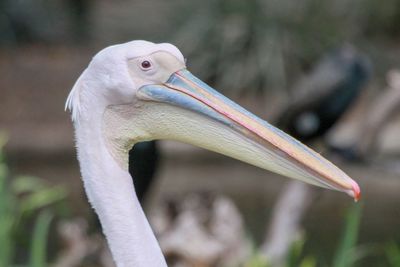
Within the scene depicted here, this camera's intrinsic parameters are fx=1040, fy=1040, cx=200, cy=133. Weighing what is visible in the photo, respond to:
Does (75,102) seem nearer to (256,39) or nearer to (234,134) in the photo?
(234,134)

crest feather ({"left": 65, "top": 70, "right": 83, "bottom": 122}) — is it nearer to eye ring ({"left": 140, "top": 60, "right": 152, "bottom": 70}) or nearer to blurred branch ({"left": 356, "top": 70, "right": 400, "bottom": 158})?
eye ring ({"left": 140, "top": 60, "right": 152, "bottom": 70})

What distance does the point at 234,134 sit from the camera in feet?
8.42

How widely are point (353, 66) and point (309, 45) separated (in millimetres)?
7124

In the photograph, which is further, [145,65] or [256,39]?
[256,39]

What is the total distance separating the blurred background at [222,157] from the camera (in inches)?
209

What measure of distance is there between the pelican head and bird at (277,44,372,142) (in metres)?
3.15

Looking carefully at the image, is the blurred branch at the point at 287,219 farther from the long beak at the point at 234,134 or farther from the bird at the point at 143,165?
the long beak at the point at 234,134

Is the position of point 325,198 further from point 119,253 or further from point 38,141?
point 119,253

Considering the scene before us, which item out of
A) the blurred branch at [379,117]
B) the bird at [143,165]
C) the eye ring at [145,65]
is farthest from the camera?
the bird at [143,165]

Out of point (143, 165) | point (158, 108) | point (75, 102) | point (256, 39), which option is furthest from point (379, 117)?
point (256, 39)

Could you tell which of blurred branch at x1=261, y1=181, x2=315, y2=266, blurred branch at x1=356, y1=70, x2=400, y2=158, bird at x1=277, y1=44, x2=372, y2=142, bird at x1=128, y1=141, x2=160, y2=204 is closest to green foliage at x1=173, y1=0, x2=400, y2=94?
bird at x1=277, y1=44, x2=372, y2=142

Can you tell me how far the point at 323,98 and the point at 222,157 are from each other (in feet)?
15.4

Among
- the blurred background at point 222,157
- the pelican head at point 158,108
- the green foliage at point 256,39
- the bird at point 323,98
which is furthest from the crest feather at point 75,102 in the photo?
the green foliage at point 256,39

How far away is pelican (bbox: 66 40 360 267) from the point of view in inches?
100
